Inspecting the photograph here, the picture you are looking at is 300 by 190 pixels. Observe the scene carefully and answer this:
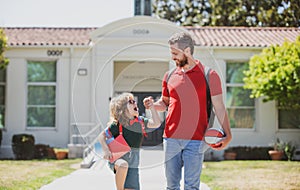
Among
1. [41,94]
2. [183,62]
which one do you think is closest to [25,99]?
[41,94]

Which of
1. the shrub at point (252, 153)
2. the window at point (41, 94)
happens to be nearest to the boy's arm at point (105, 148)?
the shrub at point (252, 153)

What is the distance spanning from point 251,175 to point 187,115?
5781mm

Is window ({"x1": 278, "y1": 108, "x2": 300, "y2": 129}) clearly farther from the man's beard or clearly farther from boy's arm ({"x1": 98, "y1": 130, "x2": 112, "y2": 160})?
the man's beard

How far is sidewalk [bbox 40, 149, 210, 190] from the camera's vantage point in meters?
4.67

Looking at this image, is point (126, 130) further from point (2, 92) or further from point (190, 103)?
point (2, 92)

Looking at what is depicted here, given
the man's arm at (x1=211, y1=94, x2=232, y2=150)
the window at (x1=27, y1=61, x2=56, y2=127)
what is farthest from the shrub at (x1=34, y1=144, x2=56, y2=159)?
the man's arm at (x1=211, y1=94, x2=232, y2=150)

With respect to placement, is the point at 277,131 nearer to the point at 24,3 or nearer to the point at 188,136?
the point at 24,3

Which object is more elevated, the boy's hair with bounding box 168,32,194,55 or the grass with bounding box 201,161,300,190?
the boy's hair with bounding box 168,32,194,55

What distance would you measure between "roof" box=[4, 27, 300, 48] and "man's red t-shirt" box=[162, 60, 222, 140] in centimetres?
890

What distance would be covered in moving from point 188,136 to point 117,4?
3944 mm

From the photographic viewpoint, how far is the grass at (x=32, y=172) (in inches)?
284

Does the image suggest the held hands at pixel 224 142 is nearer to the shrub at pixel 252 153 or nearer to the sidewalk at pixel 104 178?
the sidewalk at pixel 104 178

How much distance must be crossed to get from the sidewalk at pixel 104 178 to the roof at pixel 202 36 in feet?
15.2

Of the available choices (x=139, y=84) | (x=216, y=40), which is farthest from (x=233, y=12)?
(x=139, y=84)
